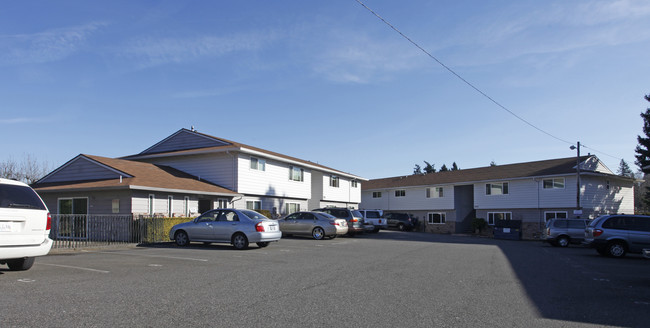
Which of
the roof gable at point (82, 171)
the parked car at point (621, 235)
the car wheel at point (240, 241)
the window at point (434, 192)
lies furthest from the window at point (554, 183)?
the roof gable at point (82, 171)

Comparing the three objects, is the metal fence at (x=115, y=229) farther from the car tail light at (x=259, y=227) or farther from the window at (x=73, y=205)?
the car tail light at (x=259, y=227)

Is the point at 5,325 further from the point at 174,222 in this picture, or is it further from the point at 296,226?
the point at 296,226

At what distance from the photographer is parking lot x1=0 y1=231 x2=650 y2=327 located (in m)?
6.16

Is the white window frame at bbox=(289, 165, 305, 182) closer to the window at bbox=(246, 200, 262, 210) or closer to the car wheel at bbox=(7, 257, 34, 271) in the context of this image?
the window at bbox=(246, 200, 262, 210)

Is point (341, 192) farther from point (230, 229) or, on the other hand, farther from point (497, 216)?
point (230, 229)

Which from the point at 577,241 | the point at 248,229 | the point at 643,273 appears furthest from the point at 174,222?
the point at 577,241

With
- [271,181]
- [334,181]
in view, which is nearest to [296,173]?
[271,181]

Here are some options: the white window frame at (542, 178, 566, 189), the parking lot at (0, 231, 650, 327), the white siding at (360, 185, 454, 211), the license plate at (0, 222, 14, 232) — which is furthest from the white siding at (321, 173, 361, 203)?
the license plate at (0, 222, 14, 232)

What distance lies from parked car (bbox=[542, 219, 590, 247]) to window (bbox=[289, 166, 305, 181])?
1683 cm

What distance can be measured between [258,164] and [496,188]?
73.9 feet

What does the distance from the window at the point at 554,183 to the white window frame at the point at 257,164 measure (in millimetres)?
22969

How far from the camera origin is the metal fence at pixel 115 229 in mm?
17689

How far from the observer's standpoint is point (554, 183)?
36844 mm

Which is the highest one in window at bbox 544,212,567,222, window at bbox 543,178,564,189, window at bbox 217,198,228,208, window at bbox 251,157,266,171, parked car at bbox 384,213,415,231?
window at bbox 251,157,266,171
